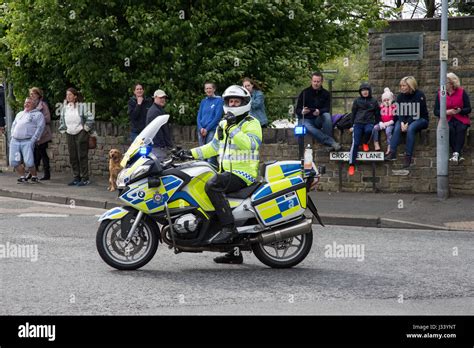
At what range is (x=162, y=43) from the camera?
19062mm

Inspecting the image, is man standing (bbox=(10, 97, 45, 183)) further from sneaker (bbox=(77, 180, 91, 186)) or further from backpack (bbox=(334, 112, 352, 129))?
backpack (bbox=(334, 112, 352, 129))

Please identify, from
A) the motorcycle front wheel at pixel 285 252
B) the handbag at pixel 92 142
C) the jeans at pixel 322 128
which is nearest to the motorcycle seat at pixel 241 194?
the motorcycle front wheel at pixel 285 252

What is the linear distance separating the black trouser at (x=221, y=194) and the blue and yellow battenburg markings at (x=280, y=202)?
0.30 m

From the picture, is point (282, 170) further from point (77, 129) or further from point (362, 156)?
point (77, 129)

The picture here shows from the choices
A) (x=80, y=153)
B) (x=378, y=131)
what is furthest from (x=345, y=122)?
(x=80, y=153)

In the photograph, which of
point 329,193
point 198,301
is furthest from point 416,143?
point 198,301

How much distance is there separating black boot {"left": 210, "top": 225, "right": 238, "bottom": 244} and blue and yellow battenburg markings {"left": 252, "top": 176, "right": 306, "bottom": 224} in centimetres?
33

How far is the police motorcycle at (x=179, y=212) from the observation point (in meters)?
9.91

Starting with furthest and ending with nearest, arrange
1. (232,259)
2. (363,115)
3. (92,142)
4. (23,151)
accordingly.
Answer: (23,151) < (92,142) < (363,115) < (232,259)

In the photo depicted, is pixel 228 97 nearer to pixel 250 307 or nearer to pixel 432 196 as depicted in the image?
pixel 250 307

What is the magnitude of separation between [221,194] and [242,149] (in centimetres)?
52

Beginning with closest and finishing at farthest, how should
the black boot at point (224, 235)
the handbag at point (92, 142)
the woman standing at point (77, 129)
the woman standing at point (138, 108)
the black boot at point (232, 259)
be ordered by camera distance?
1. the black boot at point (224, 235)
2. the black boot at point (232, 259)
3. the woman standing at point (138, 108)
4. the woman standing at point (77, 129)
5. the handbag at point (92, 142)

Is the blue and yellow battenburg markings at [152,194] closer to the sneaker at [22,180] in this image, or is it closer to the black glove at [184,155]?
the black glove at [184,155]

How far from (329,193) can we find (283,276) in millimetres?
7431
